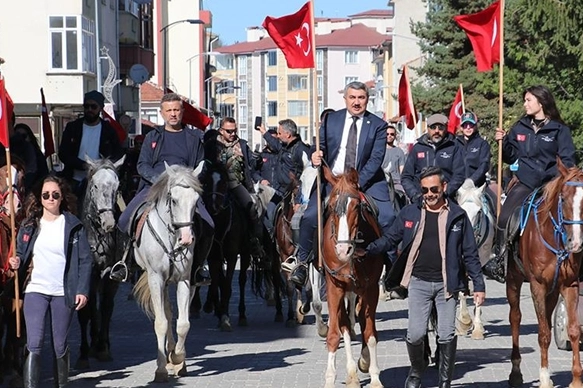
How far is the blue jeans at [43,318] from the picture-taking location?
10648mm

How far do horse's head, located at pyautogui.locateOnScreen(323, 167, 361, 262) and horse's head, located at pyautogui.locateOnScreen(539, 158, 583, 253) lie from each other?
1.87 meters

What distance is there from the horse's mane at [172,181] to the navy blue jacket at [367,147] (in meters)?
1.36

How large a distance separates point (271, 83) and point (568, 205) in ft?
523

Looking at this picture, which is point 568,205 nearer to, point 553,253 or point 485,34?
point 553,253

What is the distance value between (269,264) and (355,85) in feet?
21.3

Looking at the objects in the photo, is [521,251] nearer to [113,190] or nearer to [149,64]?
[113,190]

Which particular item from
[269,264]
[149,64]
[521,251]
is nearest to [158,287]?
[521,251]

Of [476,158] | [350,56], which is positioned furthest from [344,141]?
[350,56]

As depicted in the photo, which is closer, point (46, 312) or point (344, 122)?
point (46, 312)

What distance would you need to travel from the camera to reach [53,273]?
35.6 ft

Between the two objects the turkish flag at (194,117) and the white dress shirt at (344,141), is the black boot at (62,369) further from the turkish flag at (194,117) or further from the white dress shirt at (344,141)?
the turkish flag at (194,117)

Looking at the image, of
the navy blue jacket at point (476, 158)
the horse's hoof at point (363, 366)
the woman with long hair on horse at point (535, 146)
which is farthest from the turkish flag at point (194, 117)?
the horse's hoof at point (363, 366)

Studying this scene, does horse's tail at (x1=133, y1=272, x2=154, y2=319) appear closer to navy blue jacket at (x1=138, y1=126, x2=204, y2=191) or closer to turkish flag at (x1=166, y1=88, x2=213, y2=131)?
navy blue jacket at (x1=138, y1=126, x2=204, y2=191)

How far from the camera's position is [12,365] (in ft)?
42.3
